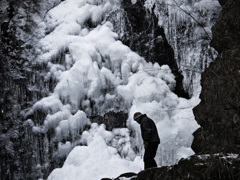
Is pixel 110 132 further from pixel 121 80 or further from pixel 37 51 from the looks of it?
pixel 37 51

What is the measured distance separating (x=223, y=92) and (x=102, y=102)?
3955 mm

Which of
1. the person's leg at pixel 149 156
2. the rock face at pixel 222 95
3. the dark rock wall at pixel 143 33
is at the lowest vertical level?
the person's leg at pixel 149 156

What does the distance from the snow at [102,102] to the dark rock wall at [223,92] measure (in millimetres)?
1930

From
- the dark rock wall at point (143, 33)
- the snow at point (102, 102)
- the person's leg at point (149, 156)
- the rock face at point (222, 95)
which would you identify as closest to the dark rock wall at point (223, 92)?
the rock face at point (222, 95)

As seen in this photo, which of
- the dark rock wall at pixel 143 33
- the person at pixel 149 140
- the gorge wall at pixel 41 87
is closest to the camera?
the person at pixel 149 140

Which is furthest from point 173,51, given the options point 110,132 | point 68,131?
point 68,131

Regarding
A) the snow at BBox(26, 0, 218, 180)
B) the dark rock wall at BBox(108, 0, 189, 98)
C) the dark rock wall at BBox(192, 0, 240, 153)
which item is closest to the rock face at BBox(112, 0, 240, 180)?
the dark rock wall at BBox(192, 0, 240, 153)

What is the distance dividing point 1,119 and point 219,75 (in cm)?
602

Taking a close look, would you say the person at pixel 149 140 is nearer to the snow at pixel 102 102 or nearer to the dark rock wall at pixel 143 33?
the snow at pixel 102 102

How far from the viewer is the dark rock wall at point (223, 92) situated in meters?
4.42

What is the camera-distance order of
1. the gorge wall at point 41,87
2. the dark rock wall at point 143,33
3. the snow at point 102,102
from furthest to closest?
the dark rock wall at point 143,33
the snow at point 102,102
the gorge wall at point 41,87

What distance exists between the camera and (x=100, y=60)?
8.36 meters

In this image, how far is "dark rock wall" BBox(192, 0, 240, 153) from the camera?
14.5 feet

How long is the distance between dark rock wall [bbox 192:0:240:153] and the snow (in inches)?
76.0
